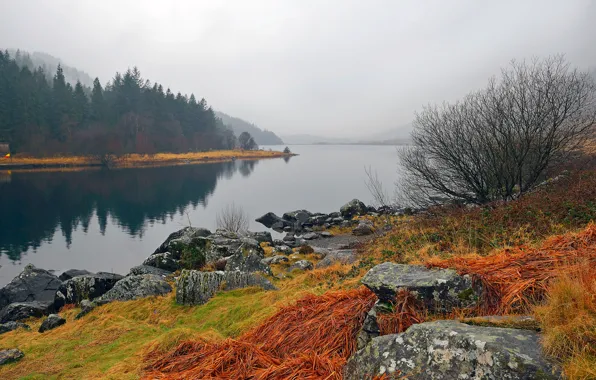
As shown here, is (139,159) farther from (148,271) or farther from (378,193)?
(148,271)

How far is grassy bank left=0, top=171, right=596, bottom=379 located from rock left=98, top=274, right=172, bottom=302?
2.17 ft

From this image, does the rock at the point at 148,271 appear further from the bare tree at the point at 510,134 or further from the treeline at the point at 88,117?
the treeline at the point at 88,117

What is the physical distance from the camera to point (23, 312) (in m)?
12.1

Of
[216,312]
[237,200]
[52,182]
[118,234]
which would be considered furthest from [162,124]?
[216,312]

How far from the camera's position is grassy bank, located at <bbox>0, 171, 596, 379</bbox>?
2.73m

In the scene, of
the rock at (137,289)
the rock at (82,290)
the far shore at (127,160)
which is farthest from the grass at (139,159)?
the rock at (137,289)

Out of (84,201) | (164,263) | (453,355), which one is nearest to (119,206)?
(84,201)

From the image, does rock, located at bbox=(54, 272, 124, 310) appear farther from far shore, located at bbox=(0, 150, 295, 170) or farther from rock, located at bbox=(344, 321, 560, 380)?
far shore, located at bbox=(0, 150, 295, 170)

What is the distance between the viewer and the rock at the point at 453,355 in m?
2.38

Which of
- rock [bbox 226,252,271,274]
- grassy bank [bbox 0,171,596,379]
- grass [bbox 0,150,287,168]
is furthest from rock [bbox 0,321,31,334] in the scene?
grass [bbox 0,150,287,168]

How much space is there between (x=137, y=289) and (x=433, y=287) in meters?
9.46

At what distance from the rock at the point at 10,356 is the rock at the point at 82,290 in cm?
515

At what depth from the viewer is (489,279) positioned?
11.9 feet

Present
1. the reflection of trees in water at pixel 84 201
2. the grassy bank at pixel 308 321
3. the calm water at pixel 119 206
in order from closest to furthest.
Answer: the grassy bank at pixel 308 321 → the calm water at pixel 119 206 → the reflection of trees in water at pixel 84 201
